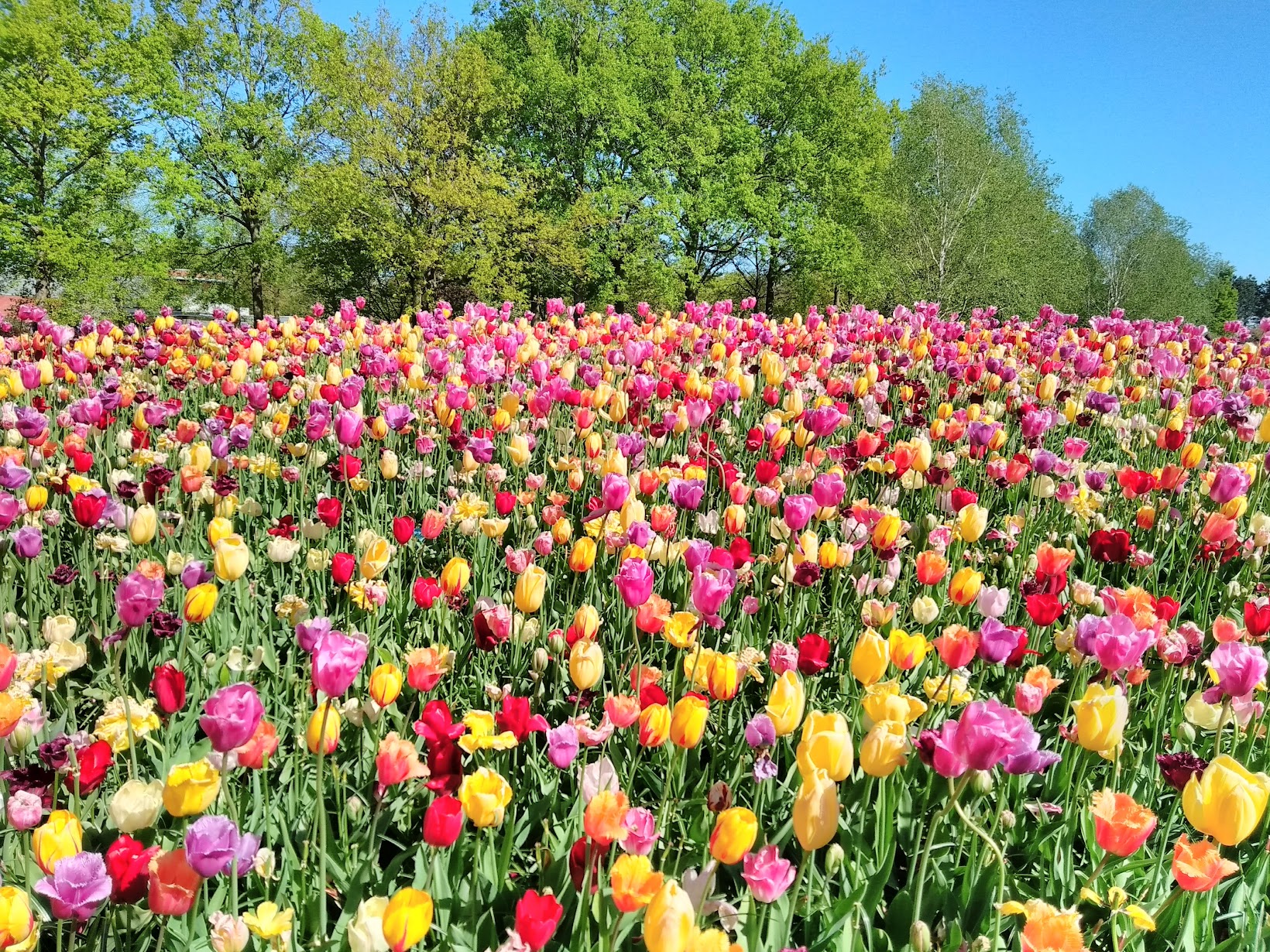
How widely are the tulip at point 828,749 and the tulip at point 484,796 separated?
20.2 inches

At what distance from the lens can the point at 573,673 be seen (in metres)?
1.83

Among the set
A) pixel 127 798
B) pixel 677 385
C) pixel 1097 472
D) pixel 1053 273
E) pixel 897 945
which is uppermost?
pixel 1053 273

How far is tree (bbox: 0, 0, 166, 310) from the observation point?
22.0 m

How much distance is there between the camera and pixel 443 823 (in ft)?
4.46

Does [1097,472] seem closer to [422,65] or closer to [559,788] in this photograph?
[559,788]

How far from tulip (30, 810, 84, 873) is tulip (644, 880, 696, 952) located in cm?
87

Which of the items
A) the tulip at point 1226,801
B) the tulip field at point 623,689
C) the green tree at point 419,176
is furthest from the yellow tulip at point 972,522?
the green tree at point 419,176

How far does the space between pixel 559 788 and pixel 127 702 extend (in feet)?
3.35

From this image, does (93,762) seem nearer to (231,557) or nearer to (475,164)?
(231,557)

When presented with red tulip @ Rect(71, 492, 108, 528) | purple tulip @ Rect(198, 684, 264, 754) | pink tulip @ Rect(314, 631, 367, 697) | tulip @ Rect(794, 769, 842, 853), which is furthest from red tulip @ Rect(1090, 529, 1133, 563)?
red tulip @ Rect(71, 492, 108, 528)

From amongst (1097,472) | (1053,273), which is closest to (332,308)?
(1097,472)

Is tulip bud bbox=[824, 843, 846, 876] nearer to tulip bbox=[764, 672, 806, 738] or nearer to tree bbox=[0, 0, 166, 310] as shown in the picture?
tulip bbox=[764, 672, 806, 738]

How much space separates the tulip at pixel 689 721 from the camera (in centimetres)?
156

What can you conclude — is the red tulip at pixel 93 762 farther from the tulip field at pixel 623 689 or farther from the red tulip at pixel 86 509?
the red tulip at pixel 86 509
